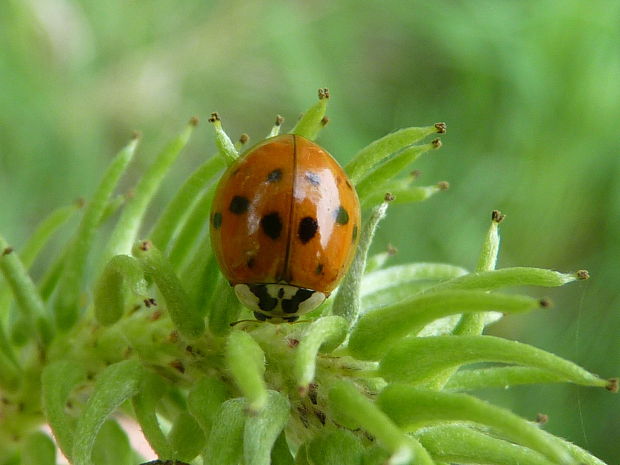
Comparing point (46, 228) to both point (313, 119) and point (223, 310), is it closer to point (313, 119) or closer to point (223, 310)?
point (223, 310)

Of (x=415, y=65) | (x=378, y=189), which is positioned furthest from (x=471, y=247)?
(x=378, y=189)

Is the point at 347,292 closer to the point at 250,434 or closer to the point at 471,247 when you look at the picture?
the point at 250,434

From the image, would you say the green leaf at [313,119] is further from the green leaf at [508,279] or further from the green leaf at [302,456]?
the green leaf at [302,456]

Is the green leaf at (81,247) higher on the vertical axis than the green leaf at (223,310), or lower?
higher

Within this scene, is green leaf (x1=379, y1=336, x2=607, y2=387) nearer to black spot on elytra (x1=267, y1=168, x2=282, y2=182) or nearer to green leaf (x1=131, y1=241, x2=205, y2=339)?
green leaf (x1=131, y1=241, x2=205, y2=339)

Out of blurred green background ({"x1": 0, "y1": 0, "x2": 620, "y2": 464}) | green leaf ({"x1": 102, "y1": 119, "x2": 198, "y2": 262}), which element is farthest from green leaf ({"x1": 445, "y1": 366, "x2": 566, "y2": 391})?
blurred green background ({"x1": 0, "y1": 0, "x2": 620, "y2": 464})

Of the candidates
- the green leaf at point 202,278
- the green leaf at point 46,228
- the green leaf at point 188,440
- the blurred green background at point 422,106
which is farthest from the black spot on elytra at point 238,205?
the blurred green background at point 422,106
